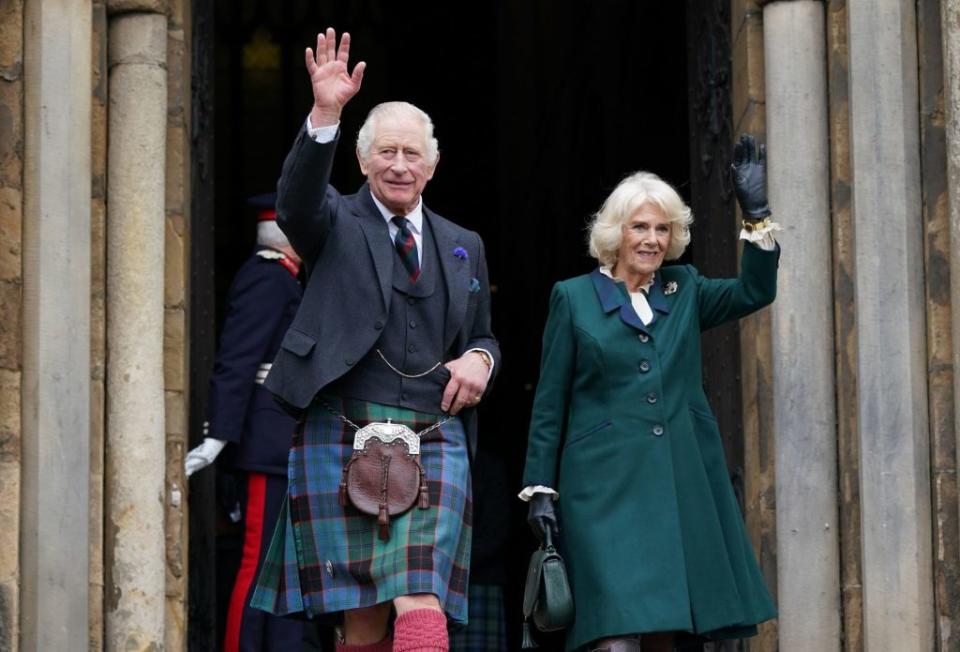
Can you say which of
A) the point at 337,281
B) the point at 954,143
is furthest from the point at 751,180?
the point at 337,281

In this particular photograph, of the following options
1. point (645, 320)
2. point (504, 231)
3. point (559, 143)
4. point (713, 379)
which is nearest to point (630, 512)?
point (645, 320)

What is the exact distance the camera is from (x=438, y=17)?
1346cm

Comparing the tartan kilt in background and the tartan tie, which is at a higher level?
the tartan tie

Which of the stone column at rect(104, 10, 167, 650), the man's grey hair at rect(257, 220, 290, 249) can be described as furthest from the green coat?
the man's grey hair at rect(257, 220, 290, 249)

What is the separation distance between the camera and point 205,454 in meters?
7.71

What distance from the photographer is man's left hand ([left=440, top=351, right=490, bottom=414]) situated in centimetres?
621

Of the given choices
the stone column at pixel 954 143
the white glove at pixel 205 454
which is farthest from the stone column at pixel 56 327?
the stone column at pixel 954 143

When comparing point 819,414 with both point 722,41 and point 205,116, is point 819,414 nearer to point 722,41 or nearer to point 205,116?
point 722,41

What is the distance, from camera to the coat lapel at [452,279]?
633 cm

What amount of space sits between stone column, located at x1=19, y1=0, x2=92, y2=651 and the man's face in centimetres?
120

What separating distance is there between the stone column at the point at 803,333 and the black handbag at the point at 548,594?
0.98 m

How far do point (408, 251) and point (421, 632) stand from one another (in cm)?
109

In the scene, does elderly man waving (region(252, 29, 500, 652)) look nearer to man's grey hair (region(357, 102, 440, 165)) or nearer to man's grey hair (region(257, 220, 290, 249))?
man's grey hair (region(357, 102, 440, 165))

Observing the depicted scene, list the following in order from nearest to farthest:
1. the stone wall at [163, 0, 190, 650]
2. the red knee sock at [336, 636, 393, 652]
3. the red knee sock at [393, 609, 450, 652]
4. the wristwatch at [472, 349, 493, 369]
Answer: the red knee sock at [393, 609, 450, 652] < the red knee sock at [336, 636, 393, 652] < the wristwatch at [472, 349, 493, 369] < the stone wall at [163, 0, 190, 650]
